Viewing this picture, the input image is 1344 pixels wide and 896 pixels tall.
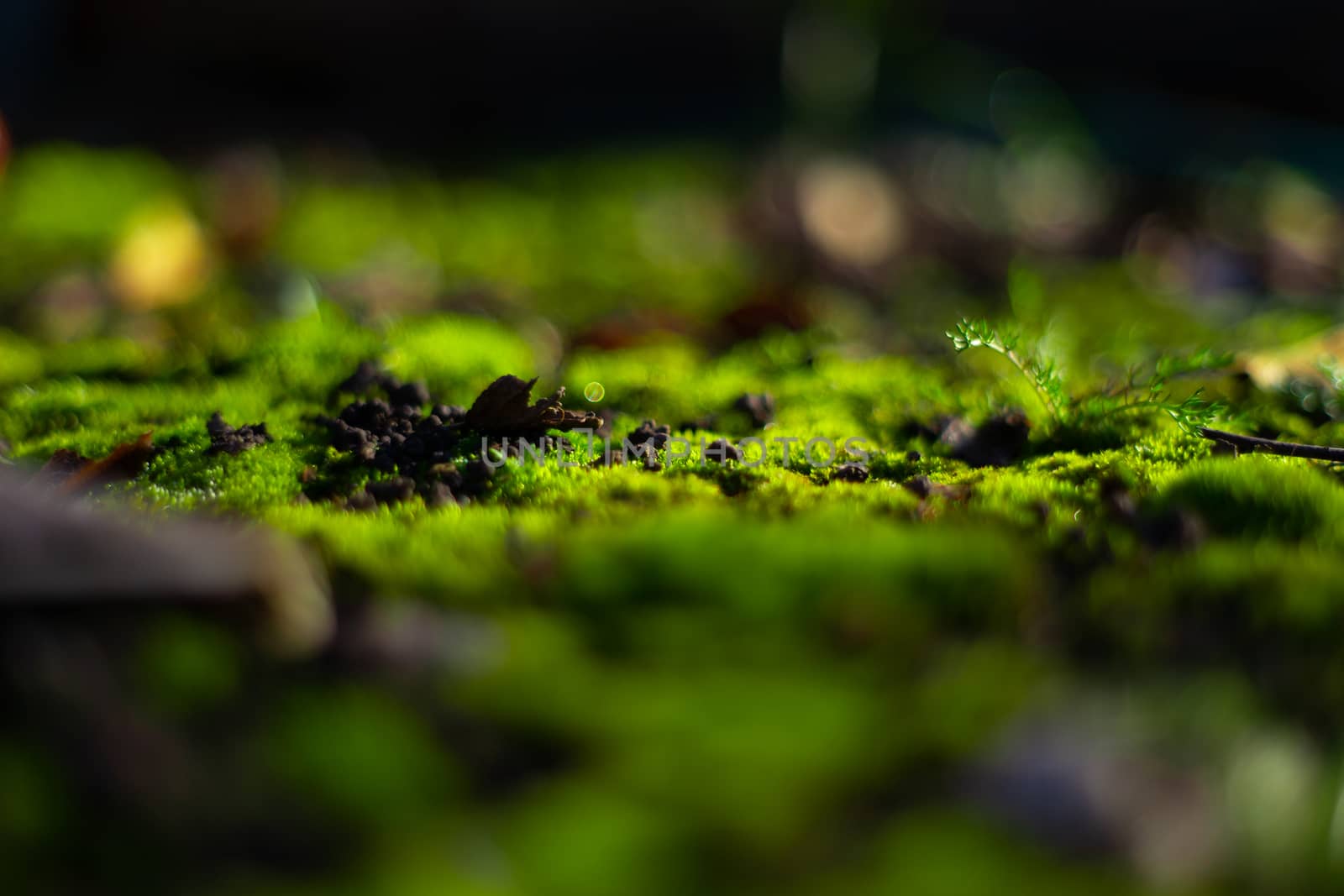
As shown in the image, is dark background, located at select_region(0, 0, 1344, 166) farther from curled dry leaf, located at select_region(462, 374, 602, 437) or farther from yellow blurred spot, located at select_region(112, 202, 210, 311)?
curled dry leaf, located at select_region(462, 374, 602, 437)

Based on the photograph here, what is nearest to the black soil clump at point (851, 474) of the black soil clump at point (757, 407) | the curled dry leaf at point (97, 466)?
the black soil clump at point (757, 407)

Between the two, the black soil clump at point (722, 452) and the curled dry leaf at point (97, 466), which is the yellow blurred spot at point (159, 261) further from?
the black soil clump at point (722, 452)

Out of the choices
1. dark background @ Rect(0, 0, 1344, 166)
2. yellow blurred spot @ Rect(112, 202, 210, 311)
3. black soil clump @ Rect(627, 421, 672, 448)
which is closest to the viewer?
black soil clump @ Rect(627, 421, 672, 448)

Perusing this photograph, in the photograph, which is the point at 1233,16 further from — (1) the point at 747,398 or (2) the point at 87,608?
(2) the point at 87,608

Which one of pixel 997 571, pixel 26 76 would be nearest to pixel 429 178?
pixel 26 76

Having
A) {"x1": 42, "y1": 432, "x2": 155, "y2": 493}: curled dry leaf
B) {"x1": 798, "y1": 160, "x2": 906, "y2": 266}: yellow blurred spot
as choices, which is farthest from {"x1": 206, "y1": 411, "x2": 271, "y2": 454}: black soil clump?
{"x1": 798, "y1": 160, "x2": 906, "y2": 266}: yellow blurred spot

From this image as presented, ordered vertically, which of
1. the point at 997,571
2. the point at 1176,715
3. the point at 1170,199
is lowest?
the point at 1176,715

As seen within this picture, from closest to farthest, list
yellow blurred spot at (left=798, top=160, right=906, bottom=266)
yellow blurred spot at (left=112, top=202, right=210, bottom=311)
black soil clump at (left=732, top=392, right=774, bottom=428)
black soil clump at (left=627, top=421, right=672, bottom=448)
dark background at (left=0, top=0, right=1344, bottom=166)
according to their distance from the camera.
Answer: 1. black soil clump at (left=627, top=421, right=672, bottom=448)
2. black soil clump at (left=732, top=392, right=774, bottom=428)
3. yellow blurred spot at (left=112, top=202, right=210, bottom=311)
4. yellow blurred spot at (left=798, top=160, right=906, bottom=266)
5. dark background at (left=0, top=0, right=1344, bottom=166)
